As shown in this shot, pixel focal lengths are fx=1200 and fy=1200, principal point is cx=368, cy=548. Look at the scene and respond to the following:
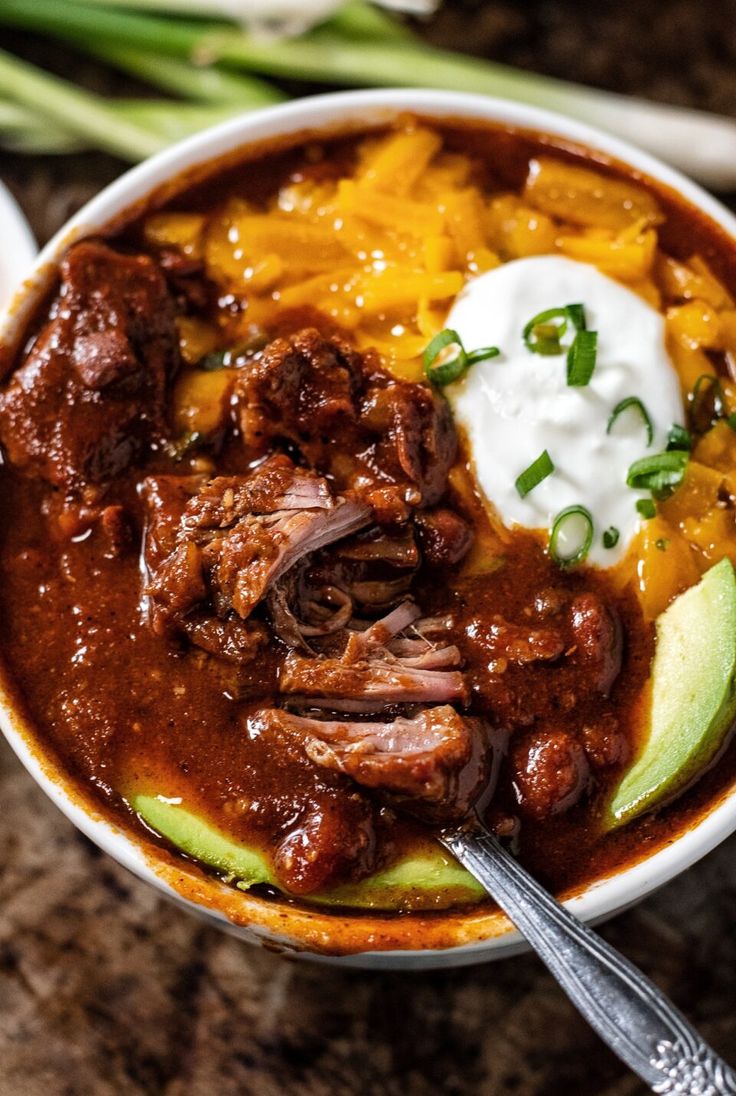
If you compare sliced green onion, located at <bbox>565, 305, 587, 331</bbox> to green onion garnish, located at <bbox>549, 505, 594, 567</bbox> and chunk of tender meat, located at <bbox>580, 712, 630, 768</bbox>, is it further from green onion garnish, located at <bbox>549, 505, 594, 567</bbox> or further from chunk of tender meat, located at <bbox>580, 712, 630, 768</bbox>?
chunk of tender meat, located at <bbox>580, 712, 630, 768</bbox>

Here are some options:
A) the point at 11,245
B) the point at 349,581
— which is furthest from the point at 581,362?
the point at 11,245

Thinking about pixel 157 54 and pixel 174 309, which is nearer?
pixel 174 309

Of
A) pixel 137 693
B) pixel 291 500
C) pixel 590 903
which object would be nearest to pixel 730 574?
pixel 590 903

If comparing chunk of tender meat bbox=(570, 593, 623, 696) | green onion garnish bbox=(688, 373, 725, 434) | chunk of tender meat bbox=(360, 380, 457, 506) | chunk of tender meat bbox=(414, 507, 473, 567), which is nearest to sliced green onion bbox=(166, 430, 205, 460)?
chunk of tender meat bbox=(360, 380, 457, 506)

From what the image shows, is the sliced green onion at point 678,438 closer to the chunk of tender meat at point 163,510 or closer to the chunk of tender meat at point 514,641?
the chunk of tender meat at point 514,641

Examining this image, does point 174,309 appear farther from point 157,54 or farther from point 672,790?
point 672,790

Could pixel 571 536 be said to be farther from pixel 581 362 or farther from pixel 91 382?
pixel 91 382

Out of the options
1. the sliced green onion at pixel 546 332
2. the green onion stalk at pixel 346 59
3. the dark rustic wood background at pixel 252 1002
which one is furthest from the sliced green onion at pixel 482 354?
the dark rustic wood background at pixel 252 1002
